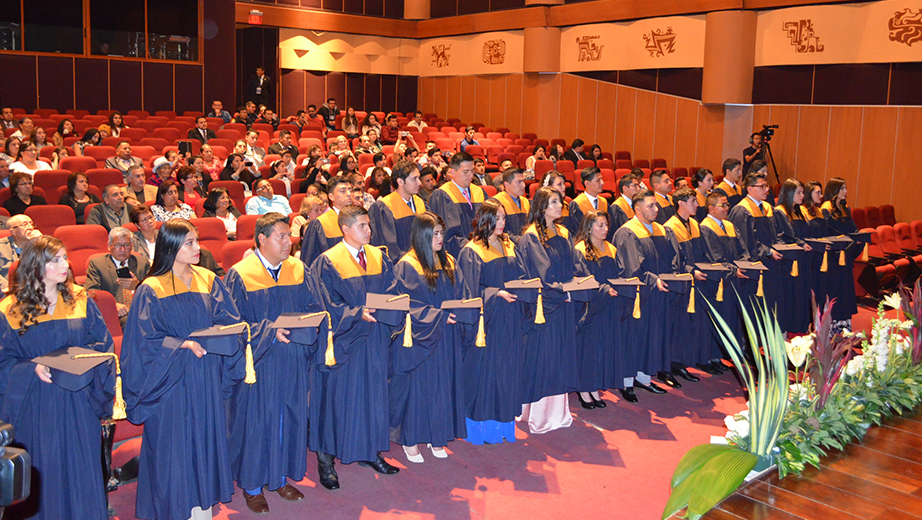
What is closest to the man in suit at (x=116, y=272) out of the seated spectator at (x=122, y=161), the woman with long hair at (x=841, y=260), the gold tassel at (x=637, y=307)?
the gold tassel at (x=637, y=307)

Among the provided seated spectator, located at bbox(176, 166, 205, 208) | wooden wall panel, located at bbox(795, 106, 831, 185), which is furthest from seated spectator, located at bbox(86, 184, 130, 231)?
wooden wall panel, located at bbox(795, 106, 831, 185)

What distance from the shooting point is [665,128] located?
50.5 ft

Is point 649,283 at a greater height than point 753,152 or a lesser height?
lesser

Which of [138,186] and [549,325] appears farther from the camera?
[138,186]

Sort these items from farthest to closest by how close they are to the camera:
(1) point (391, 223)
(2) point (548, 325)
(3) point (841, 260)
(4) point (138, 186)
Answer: (4) point (138, 186) → (3) point (841, 260) → (1) point (391, 223) → (2) point (548, 325)

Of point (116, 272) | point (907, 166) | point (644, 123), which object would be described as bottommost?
point (116, 272)

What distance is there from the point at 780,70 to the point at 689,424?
9975mm

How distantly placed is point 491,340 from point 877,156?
10.2 meters

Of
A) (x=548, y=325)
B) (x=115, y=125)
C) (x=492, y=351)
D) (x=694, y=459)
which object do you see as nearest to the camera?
(x=694, y=459)

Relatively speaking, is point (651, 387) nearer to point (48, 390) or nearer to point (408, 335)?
point (408, 335)

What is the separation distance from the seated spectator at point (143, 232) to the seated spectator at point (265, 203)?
184 centimetres

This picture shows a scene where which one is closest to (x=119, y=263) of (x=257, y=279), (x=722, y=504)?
(x=257, y=279)

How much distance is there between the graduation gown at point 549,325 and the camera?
5094 millimetres

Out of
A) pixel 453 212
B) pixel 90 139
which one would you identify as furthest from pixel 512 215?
pixel 90 139
